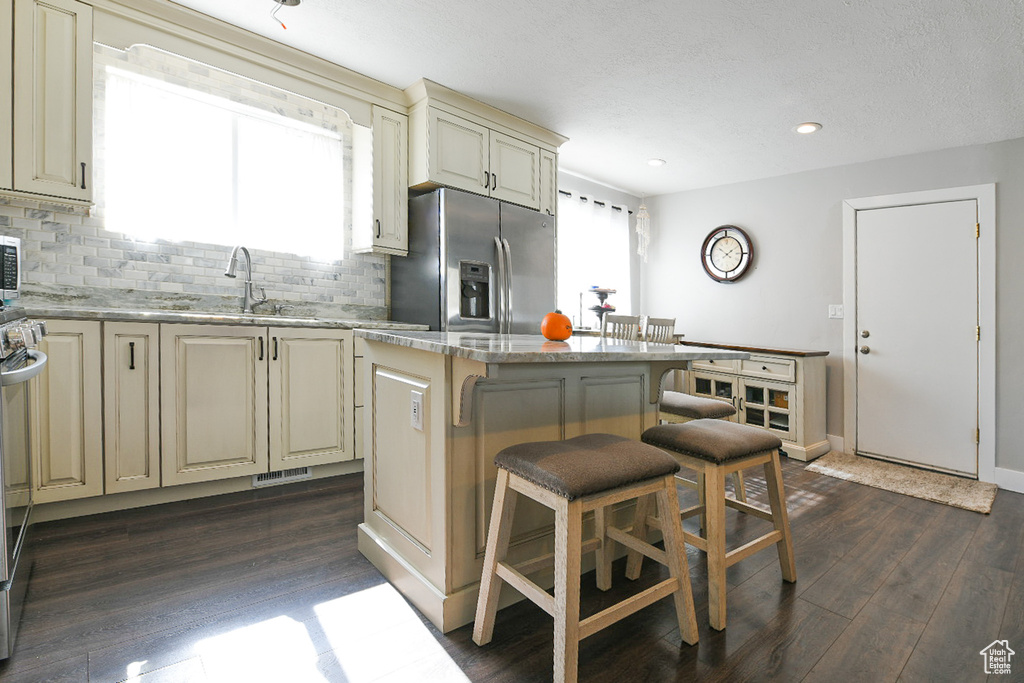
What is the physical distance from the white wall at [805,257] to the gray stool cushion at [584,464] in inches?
142

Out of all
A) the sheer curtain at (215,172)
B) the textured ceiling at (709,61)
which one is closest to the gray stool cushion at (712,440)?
the textured ceiling at (709,61)

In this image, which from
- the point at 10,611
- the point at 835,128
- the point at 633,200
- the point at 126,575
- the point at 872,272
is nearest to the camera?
the point at 10,611

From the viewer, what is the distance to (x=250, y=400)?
2639 millimetres

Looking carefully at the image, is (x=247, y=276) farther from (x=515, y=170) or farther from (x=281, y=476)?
(x=515, y=170)

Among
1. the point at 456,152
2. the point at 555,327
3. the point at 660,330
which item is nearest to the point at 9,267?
the point at 555,327

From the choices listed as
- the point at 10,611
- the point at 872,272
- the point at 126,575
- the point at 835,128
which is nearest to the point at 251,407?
the point at 126,575

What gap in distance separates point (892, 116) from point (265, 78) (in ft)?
12.8

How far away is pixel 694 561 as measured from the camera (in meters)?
1.99

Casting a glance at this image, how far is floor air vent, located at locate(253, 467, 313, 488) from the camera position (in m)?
2.77

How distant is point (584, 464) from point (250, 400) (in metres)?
2.10

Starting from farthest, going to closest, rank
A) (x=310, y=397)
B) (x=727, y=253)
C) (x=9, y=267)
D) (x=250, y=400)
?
(x=727, y=253) < (x=310, y=397) < (x=250, y=400) < (x=9, y=267)

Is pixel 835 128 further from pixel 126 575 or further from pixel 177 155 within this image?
pixel 126 575

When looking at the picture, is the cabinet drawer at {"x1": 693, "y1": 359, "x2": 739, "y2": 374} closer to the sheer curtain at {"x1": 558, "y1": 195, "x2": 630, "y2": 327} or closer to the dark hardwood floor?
the sheer curtain at {"x1": 558, "y1": 195, "x2": 630, "y2": 327}

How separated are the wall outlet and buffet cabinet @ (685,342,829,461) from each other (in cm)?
296
